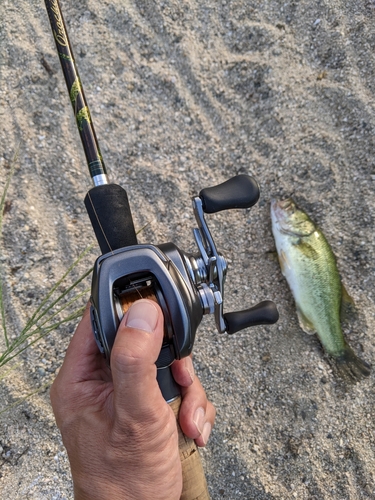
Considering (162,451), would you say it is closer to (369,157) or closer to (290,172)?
(290,172)

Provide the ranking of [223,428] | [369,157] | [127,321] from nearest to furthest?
[127,321] → [223,428] → [369,157]

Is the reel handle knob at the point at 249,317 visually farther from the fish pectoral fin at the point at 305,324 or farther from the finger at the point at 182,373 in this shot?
the fish pectoral fin at the point at 305,324

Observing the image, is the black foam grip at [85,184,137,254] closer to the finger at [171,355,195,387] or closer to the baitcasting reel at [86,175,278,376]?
the baitcasting reel at [86,175,278,376]

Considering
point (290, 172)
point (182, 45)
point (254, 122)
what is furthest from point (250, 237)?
point (182, 45)

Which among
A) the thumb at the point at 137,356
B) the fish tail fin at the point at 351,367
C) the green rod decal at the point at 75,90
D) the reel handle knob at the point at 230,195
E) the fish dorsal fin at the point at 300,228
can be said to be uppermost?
the green rod decal at the point at 75,90

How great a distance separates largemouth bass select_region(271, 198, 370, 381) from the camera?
2264mm

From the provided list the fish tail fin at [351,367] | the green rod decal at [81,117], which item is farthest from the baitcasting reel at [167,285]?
the fish tail fin at [351,367]

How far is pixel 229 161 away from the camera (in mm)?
2439

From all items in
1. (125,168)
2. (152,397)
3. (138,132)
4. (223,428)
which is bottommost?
(223,428)

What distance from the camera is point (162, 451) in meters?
1.23

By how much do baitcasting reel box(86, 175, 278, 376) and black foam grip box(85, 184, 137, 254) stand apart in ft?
0.68

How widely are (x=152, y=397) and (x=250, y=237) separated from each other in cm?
152

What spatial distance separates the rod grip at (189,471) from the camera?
137 centimetres

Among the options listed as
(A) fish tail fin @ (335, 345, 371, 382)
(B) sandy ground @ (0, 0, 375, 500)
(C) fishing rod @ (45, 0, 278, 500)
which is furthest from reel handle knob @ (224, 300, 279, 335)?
(A) fish tail fin @ (335, 345, 371, 382)
